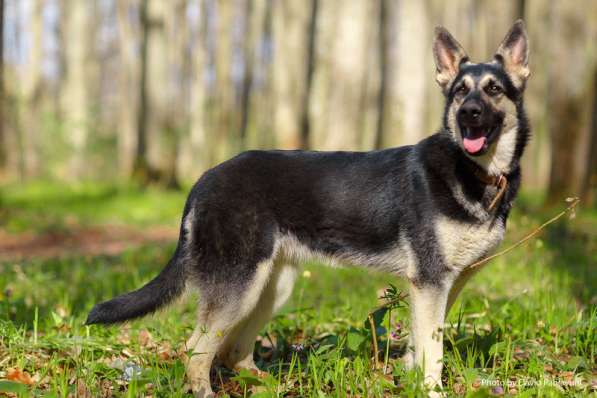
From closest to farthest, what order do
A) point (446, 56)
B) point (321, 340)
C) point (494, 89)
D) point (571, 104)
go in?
point (494, 89), point (446, 56), point (321, 340), point (571, 104)

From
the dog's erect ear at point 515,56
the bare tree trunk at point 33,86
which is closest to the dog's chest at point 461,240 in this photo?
the dog's erect ear at point 515,56

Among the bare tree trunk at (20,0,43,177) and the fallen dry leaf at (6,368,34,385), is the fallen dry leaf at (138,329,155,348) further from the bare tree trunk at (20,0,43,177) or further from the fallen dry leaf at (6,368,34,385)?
Result: the bare tree trunk at (20,0,43,177)

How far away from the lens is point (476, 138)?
3549 millimetres

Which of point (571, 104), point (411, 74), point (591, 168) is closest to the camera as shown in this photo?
point (571, 104)

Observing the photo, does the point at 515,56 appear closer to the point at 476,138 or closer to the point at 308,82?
the point at 476,138

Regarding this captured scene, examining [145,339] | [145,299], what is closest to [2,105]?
[145,339]

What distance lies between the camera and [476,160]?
12.0ft

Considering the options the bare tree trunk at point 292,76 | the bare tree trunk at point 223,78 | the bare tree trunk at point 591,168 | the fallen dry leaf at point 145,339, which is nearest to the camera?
the fallen dry leaf at point 145,339

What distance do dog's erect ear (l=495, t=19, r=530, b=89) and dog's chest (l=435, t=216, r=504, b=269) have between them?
3.22 ft

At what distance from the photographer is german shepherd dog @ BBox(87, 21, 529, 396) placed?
3.46 meters

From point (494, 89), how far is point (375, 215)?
1001mm

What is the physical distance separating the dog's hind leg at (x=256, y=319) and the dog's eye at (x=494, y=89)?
5.26 ft

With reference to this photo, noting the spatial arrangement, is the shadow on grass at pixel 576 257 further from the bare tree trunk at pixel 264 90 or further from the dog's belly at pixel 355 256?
the bare tree trunk at pixel 264 90

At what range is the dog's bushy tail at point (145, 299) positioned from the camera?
3.49 m
